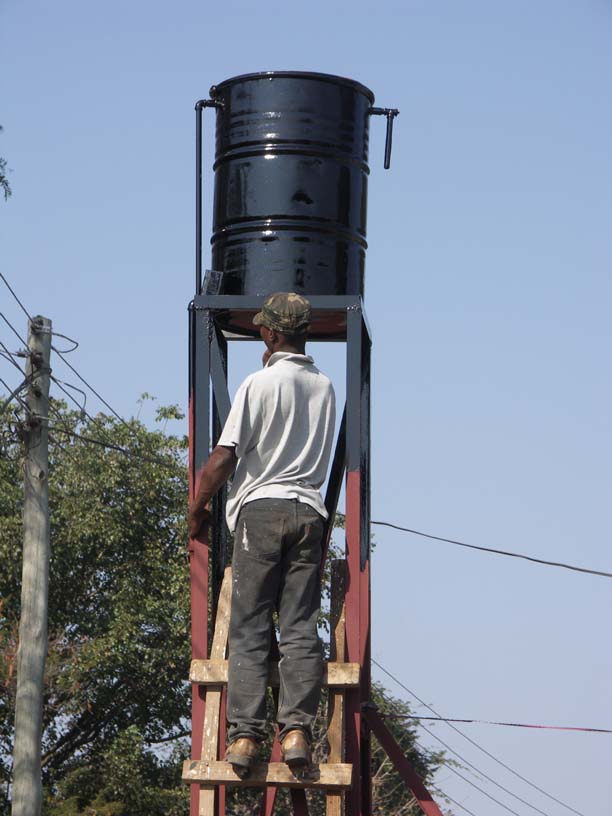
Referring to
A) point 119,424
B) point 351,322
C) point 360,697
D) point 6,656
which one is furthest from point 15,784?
point 119,424

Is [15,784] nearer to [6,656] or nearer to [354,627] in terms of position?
[354,627]

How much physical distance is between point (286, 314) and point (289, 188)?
1.17 m

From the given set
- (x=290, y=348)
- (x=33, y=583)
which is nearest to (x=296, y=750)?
(x=290, y=348)

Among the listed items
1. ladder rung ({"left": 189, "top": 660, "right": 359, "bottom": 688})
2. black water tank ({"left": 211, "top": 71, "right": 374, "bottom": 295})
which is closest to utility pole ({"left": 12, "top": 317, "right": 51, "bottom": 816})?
black water tank ({"left": 211, "top": 71, "right": 374, "bottom": 295})

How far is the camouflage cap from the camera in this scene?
6984 millimetres

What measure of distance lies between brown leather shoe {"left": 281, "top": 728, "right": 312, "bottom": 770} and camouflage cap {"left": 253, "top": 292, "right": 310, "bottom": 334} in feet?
6.13

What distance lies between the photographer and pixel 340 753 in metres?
6.96

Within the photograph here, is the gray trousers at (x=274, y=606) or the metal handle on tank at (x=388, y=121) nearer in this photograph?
the gray trousers at (x=274, y=606)

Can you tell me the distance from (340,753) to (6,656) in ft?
55.2

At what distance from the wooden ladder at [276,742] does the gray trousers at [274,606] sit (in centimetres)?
19

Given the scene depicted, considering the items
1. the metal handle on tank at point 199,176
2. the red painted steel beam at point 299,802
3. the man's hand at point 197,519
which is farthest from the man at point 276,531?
the metal handle on tank at point 199,176

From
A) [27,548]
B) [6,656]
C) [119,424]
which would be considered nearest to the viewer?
[27,548]

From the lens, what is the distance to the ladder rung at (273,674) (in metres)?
6.95

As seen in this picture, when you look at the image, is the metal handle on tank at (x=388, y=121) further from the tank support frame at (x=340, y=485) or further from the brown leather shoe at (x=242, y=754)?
the brown leather shoe at (x=242, y=754)
